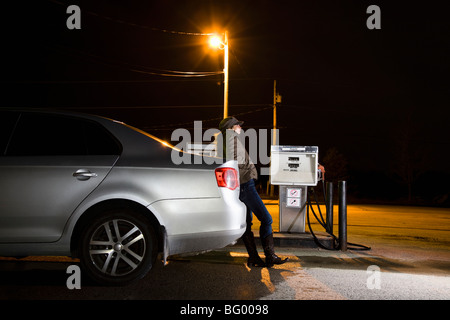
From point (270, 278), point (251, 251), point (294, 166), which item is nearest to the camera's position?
point (270, 278)

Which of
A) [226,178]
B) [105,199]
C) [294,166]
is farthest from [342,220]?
[105,199]

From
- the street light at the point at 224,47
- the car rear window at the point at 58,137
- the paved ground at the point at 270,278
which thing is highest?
the street light at the point at 224,47

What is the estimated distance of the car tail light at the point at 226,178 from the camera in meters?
4.22

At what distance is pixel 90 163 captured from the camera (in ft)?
13.3

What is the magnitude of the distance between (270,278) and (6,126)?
132 inches

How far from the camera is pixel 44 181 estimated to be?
3977mm

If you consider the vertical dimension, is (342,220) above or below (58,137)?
below

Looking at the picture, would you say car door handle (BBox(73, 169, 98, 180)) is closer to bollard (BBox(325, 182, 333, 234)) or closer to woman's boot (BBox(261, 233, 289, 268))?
woman's boot (BBox(261, 233, 289, 268))

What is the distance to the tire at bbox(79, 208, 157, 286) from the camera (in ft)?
13.2

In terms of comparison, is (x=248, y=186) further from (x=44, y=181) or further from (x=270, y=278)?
(x=44, y=181)

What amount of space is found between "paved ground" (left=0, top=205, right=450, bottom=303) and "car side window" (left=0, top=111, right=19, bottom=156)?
4.79ft

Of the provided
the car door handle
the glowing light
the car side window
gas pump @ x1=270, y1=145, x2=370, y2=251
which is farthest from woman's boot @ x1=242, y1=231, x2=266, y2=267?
the glowing light

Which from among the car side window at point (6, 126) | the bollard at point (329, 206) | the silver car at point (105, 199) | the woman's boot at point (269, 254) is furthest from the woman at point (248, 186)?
the car side window at point (6, 126)

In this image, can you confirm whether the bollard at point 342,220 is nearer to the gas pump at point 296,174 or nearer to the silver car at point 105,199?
the gas pump at point 296,174
